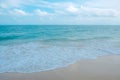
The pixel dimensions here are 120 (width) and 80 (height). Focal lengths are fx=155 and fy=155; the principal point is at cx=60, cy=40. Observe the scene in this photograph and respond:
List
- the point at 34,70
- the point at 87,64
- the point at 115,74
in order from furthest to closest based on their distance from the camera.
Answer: the point at 87,64, the point at 34,70, the point at 115,74

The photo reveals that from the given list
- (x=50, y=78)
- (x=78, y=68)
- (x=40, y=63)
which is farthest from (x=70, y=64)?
(x=50, y=78)

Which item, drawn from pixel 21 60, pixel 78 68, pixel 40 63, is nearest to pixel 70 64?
pixel 78 68

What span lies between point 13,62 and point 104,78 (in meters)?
4.34

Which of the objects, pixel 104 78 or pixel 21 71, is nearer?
pixel 104 78

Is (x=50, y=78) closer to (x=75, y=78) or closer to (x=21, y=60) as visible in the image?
(x=75, y=78)

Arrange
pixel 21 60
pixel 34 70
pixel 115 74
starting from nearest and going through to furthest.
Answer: pixel 115 74 < pixel 34 70 < pixel 21 60

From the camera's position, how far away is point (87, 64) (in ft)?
23.7

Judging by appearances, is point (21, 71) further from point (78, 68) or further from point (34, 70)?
point (78, 68)

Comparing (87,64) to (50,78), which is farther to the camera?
(87,64)

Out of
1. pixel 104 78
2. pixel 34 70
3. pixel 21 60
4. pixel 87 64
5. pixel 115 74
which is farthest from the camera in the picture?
pixel 21 60

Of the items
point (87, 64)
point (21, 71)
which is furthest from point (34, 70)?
point (87, 64)

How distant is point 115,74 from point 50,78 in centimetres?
250

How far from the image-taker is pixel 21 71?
627 cm

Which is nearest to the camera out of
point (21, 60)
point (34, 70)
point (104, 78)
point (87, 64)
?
point (104, 78)
